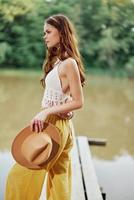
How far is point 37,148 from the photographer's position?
4.96 feet

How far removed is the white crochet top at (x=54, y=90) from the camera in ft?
5.13

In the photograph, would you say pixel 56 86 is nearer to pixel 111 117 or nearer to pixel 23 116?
pixel 23 116

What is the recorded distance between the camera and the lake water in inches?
136

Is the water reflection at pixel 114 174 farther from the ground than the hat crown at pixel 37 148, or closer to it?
farther from the ground

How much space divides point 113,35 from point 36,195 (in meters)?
10.7

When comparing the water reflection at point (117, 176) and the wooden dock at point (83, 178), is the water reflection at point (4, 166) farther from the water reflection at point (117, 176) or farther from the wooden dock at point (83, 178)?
the water reflection at point (117, 176)

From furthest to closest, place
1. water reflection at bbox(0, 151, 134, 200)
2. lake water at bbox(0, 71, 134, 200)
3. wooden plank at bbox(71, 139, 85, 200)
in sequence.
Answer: lake water at bbox(0, 71, 134, 200)
water reflection at bbox(0, 151, 134, 200)
wooden plank at bbox(71, 139, 85, 200)

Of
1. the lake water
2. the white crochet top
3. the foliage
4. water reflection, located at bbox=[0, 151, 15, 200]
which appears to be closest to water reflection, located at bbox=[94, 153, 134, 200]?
the lake water

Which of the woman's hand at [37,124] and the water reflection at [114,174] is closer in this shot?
the woman's hand at [37,124]

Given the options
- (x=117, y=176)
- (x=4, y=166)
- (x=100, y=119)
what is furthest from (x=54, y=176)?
(x=100, y=119)

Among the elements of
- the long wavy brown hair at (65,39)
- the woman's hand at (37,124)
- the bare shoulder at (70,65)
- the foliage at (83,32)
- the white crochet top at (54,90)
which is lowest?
the woman's hand at (37,124)

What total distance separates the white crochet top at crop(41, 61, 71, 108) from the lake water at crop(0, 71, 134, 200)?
3.76 feet

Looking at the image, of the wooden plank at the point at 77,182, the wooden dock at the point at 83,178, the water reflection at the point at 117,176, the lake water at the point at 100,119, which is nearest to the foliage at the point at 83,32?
the lake water at the point at 100,119

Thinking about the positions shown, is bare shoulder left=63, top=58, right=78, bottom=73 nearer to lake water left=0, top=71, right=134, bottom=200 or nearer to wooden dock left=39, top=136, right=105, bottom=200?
wooden dock left=39, top=136, right=105, bottom=200
